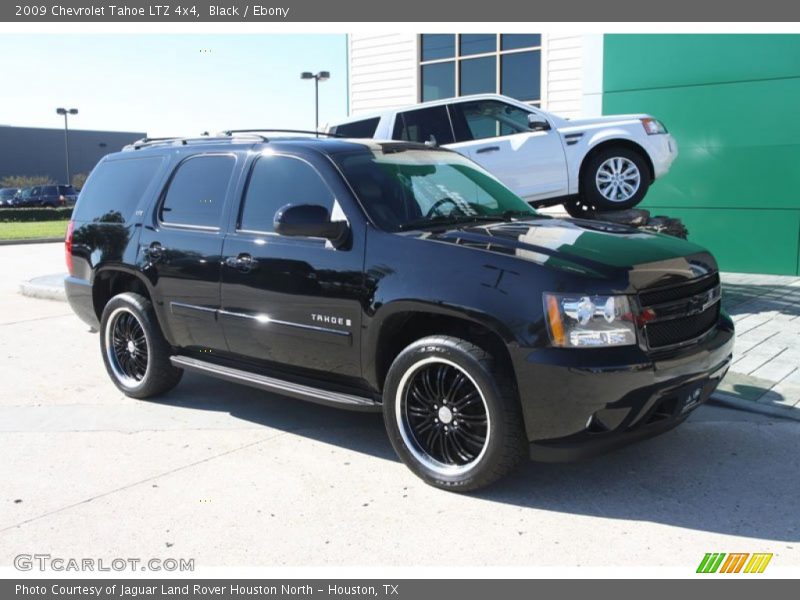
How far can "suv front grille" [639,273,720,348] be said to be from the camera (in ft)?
12.7

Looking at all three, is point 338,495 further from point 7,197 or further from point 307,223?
point 7,197

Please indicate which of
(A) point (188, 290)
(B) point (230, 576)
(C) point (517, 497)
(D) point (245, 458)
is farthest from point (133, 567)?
(A) point (188, 290)

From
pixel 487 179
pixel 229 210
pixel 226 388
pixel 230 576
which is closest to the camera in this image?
pixel 230 576

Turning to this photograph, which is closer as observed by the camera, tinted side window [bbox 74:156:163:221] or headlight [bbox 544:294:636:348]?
headlight [bbox 544:294:636:348]

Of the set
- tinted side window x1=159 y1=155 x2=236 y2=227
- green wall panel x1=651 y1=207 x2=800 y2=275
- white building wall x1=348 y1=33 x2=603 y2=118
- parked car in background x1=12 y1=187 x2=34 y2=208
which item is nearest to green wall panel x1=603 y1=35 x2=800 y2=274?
green wall panel x1=651 y1=207 x2=800 y2=275

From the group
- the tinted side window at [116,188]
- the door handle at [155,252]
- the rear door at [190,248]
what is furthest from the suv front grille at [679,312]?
the tinted side window at [116,188]

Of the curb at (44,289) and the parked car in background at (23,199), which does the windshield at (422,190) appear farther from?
the parked car in background at (23,199)

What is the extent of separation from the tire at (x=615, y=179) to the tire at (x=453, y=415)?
18.9ft

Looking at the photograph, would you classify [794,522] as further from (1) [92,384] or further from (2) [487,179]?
(1) [92,384]

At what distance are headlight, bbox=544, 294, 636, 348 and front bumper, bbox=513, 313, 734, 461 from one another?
46 millimetres

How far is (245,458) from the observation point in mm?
4746

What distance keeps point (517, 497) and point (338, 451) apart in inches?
49.1

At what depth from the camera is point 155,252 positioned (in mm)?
Result: 5617

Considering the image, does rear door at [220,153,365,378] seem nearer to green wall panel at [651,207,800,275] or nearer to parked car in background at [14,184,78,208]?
green wall panel at [651,207,800,275]
